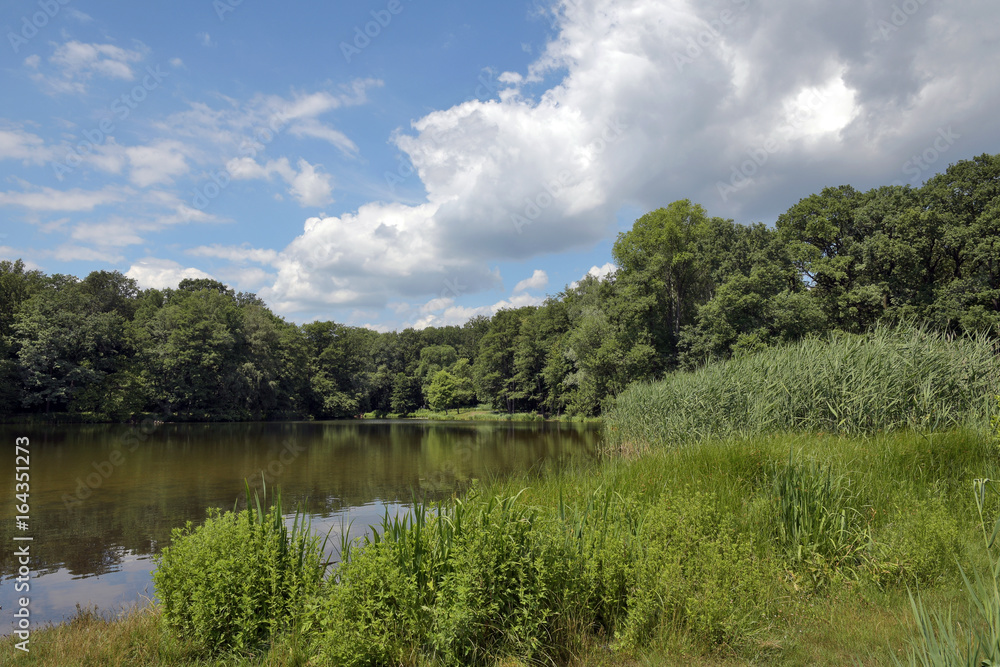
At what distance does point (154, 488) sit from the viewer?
17.7 meters

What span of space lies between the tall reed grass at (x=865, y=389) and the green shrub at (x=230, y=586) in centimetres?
888

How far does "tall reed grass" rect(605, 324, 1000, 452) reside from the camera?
10.1 m

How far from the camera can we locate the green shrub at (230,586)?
4332 mm

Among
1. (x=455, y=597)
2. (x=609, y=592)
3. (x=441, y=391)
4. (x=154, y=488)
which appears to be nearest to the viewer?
(x=455, y=597)

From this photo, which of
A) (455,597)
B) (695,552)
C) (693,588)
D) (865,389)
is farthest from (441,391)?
(455,597)

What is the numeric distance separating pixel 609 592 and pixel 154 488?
18.7 m

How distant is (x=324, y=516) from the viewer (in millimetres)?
13664

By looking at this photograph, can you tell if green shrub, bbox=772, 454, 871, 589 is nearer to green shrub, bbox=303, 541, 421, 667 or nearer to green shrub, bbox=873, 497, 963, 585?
green shrub, bbox=873, 497, 963, 585

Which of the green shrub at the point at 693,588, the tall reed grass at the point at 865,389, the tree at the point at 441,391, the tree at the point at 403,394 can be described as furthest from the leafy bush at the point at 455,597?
the tree at the point at 403,394

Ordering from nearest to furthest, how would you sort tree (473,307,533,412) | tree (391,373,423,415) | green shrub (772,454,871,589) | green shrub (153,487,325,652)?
1. green shrub (153,487,325,652)
2. green shrub (772,454,871,589)
3. tree (473,307,533,412)
4. tree (391,373,423,415)

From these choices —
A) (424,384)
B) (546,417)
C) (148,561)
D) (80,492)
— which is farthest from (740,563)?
(424,384)

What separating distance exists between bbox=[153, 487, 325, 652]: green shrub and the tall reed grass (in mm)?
8876

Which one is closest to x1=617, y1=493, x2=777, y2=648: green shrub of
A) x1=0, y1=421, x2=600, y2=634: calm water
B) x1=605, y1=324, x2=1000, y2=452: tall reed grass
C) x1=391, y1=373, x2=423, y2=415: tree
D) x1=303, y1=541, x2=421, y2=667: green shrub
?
x1=303, y1=541, x2=421, y2=667: green shrub

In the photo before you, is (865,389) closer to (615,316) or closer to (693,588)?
(693,588)
